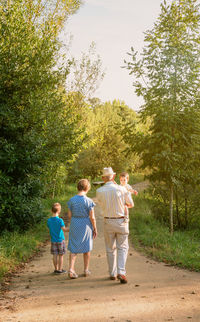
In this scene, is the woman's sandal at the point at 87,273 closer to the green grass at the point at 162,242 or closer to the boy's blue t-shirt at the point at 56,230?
the boy's blue t-shirt at the point at 56,230

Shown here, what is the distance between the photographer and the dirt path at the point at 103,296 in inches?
183

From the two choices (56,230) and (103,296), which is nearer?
(103,296)

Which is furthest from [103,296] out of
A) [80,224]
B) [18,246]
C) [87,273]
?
[18,246]

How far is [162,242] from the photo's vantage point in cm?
980

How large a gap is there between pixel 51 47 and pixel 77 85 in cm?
923

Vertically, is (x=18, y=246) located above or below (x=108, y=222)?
below

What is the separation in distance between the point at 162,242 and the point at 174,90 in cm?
481

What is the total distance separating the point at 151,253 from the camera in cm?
878

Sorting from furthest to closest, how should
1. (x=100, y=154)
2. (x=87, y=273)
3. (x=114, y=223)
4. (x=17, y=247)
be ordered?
1. (x=100, y=154)
2. (x=17, y=247)
3. (x=87, y=273)
4. (x=114, y=223)

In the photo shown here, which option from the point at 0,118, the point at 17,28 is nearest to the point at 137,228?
the point at 0,118

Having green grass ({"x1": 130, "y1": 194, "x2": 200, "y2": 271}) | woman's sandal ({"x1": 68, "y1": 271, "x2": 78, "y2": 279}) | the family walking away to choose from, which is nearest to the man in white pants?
the family walking away

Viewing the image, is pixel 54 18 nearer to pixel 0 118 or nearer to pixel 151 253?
pixel 0 118

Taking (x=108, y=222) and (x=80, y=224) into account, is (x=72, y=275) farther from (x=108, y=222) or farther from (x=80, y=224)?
(x=108, y=222)

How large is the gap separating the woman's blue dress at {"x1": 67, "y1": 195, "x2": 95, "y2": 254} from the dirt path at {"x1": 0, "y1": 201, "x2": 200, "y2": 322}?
0.62 m
